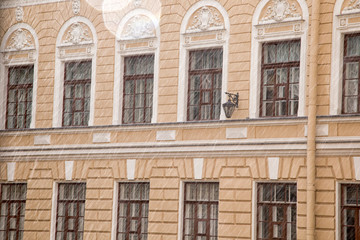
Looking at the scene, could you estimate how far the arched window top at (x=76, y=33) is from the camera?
23359mm

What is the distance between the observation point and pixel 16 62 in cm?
2461

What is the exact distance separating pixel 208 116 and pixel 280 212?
321 centimetres

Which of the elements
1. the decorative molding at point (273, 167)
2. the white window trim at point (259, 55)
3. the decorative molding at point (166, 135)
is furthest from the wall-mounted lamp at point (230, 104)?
the decorative molding at point (166, 135)

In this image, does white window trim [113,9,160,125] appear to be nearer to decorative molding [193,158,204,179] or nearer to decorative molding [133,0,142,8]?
decorative molding [133,0,142,8]

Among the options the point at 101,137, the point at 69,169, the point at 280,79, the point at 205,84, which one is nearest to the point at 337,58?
the point at 280,79

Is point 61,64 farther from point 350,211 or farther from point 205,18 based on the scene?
point 350,211

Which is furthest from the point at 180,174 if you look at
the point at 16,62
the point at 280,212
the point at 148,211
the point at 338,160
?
the point at 16,62

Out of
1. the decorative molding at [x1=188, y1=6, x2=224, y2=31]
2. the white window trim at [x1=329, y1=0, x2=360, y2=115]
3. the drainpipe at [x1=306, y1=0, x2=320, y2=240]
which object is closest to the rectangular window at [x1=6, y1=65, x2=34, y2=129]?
the decorative molding at [x1=188, y1=6, x2=224, y2=31]

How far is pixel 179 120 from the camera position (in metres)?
21.5

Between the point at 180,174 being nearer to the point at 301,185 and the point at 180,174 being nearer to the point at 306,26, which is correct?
the point at 301,185

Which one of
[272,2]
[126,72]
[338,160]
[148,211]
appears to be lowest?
[148,211]

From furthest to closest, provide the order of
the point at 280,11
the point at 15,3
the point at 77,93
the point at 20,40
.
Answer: the point at 15,3
the point at 20,40
the point at 77,93
the point at 280,11

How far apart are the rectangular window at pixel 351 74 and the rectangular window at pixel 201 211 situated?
3927 millimetres

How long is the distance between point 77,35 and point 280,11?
6.33m
